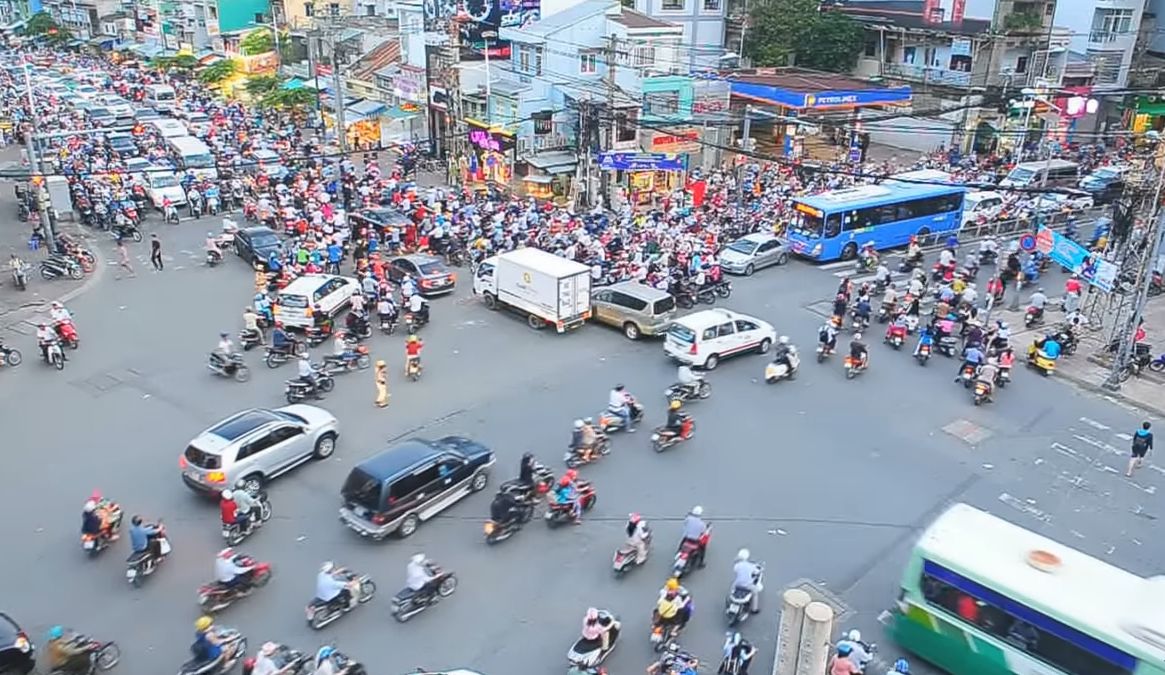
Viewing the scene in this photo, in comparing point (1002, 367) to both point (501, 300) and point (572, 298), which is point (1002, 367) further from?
point (501, 300)

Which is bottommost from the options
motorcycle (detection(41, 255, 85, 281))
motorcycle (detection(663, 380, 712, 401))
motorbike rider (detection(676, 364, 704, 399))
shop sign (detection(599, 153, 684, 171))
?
motorcycle (detection(41, 255, 85, 281))

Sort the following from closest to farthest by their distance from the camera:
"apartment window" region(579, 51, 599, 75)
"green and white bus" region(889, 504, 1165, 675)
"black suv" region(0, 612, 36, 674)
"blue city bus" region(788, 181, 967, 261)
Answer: "green and white bus" region(889, 504, 1165, 675)
"black suv" region(0, 612, 36, 674)
"blue city bus" region(788, 181, 967, 261)
"apartment window" region(579, 51, 599, 75)

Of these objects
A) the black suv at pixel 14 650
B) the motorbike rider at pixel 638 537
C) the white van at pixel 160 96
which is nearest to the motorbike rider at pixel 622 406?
the motorbike rider at pixel 638 537

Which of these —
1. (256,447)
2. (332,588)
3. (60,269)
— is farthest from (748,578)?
(60,269)

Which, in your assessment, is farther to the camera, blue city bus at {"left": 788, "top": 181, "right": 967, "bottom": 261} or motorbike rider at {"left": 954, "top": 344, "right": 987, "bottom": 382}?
blue city bus at {"left": 788, "top": 181, "right": 967, "bottom": 261}

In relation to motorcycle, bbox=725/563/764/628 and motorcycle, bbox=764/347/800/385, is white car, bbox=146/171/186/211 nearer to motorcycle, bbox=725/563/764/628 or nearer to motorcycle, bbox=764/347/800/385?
motorcycle, bbox=764/347/800/385

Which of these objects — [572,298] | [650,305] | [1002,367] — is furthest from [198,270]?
[1002,367]

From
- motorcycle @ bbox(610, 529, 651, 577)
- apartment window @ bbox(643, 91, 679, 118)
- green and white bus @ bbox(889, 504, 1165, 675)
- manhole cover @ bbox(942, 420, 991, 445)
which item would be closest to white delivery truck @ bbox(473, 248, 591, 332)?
manhole cover @ bbox(942, 420, 991, 445)
